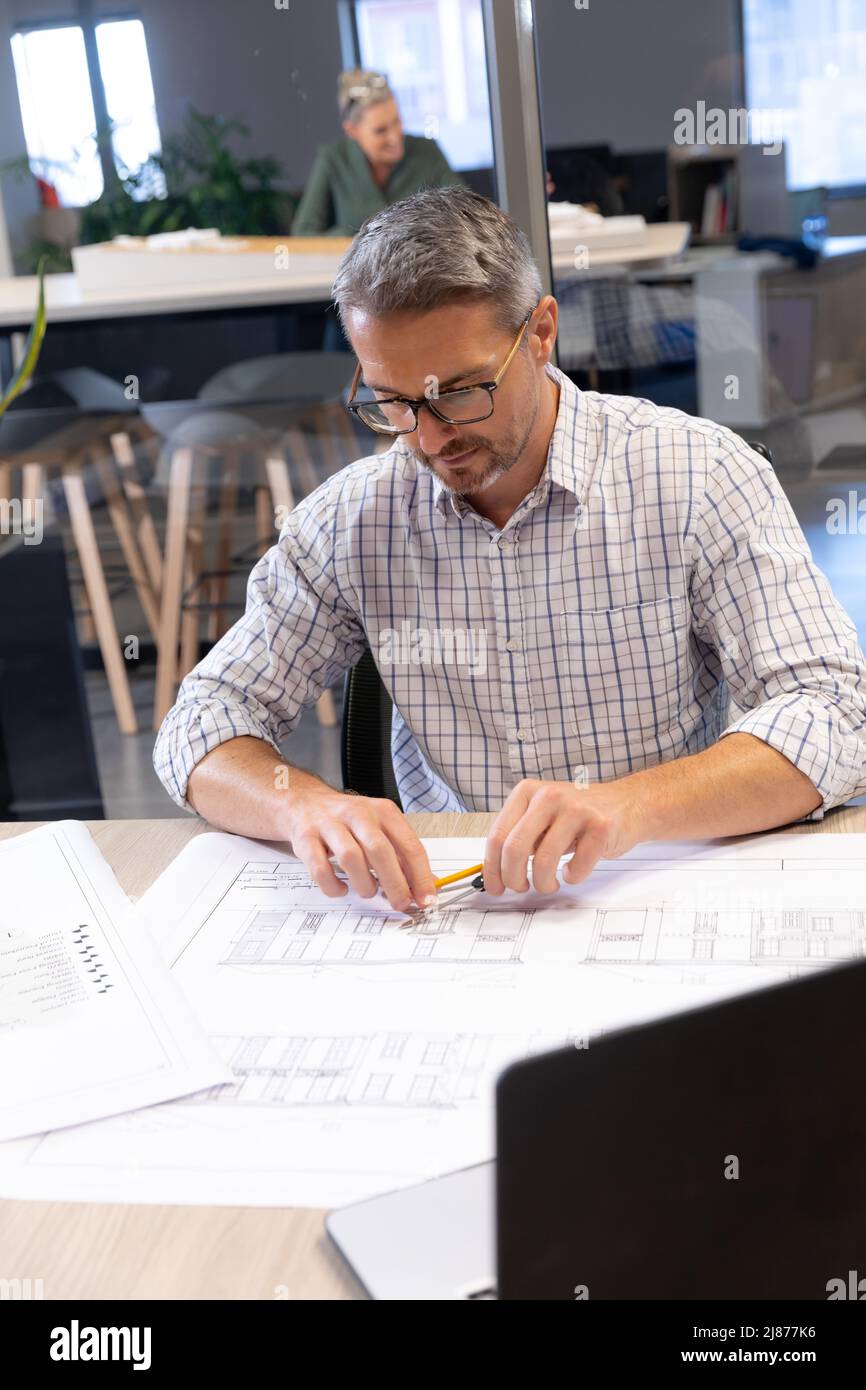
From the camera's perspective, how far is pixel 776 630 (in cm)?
135

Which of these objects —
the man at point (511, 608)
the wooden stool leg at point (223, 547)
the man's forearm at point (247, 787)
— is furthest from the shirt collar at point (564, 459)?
the wooden stool leg at point (223, 547)

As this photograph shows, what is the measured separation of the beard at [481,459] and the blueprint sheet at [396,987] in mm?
391

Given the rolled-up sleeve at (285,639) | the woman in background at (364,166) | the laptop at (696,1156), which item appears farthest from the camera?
the woman in background at (364,166)

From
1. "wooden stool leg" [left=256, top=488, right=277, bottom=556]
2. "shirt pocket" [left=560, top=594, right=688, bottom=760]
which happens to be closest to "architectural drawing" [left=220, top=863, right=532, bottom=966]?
"shirt pocket" [left=560, top=594, right=688, bottom=760]

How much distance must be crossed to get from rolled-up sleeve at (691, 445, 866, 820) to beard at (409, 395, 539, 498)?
0.20m

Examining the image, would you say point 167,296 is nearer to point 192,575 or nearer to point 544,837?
point 192,575

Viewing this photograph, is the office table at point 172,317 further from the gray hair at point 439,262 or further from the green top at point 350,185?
the gray hair at point 439,262

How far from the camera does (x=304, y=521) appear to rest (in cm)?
158

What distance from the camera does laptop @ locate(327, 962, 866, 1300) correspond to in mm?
531

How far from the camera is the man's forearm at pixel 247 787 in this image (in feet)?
4.25

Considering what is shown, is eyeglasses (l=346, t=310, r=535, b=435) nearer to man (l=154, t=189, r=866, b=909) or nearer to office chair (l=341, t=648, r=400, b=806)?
man (l=154, t=189, r=866, b=909)

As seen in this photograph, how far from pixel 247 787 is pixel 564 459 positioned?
1.59ft

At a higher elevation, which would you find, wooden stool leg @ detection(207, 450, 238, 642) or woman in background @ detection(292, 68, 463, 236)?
woman in background @ detection(292, 68, 463, 236)
